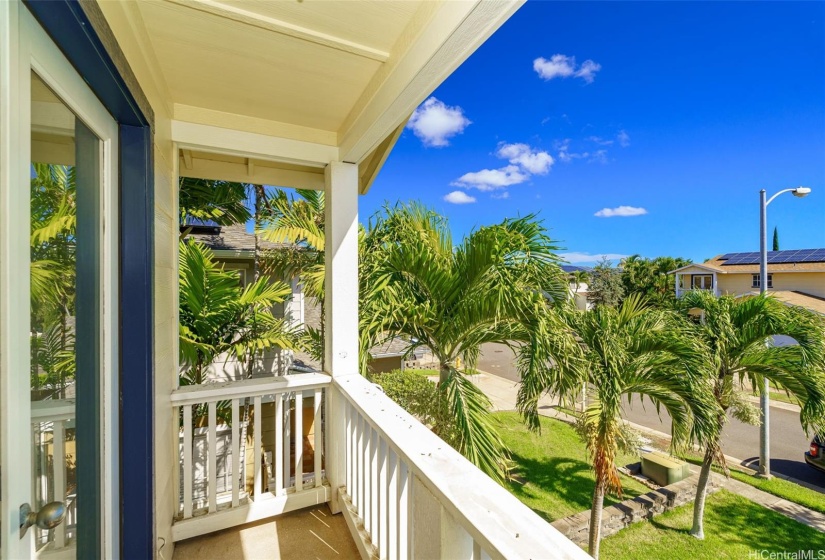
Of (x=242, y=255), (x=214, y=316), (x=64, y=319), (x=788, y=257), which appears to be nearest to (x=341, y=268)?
(x=64, y=319)

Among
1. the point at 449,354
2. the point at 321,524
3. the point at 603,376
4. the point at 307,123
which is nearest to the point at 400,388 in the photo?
the point at 449,354

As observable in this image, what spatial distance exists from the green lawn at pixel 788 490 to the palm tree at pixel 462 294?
7.30 metres

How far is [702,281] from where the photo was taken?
53.8ft

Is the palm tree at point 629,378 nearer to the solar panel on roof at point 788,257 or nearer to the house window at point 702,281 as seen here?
the solar panel on roof at point 788,257

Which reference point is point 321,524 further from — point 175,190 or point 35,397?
point 175,190

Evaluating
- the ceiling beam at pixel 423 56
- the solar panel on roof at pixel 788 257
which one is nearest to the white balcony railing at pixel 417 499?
the ceiling beam at pixel 423 56

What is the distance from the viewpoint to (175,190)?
6.61ft

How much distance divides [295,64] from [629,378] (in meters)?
4.19

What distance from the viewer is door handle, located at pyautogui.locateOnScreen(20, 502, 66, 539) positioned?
2.30 ft

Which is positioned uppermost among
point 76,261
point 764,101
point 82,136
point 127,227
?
point 764,101

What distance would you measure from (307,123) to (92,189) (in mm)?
1295

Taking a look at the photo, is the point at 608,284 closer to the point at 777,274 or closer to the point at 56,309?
the point at 777,274

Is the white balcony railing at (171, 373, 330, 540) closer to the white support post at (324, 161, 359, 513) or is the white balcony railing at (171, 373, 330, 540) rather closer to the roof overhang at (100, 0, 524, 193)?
the white support post at (324, 161, 359, 513)

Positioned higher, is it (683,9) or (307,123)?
(683,9)
